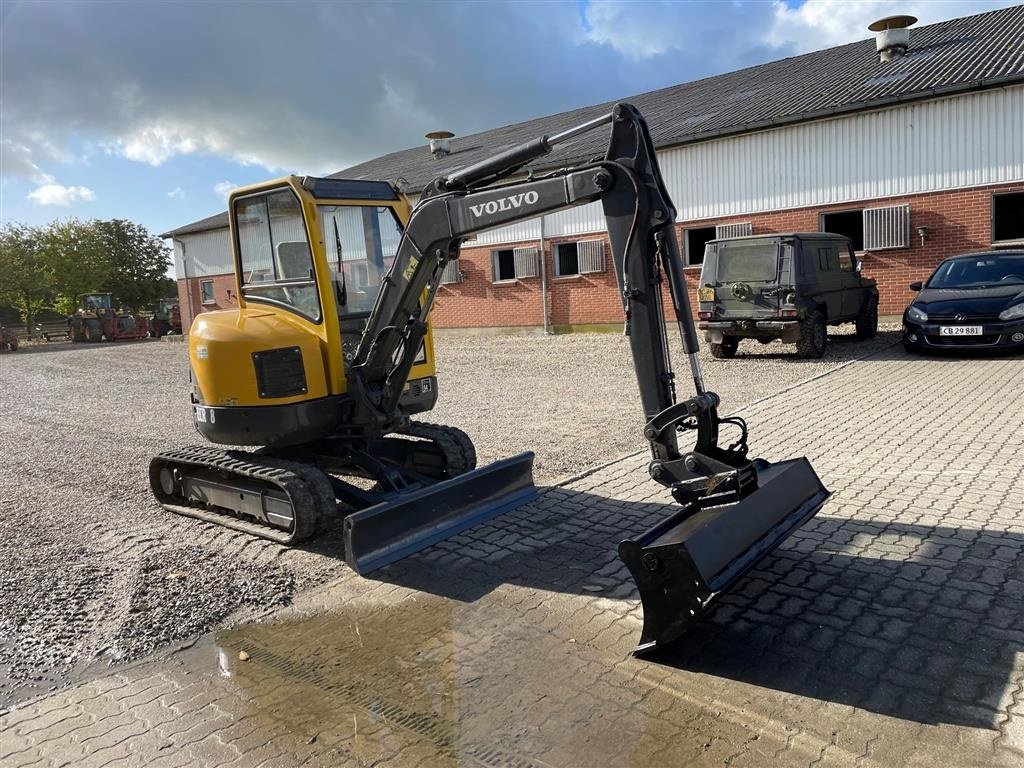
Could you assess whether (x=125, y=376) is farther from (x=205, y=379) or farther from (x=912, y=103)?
(x=912, y=103)

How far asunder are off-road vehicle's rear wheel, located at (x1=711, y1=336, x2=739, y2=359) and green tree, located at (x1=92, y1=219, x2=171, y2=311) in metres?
45.7

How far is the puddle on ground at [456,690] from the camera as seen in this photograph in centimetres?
306

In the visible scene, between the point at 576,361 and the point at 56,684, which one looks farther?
the point at 576,361

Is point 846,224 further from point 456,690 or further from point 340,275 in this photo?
point 456,690

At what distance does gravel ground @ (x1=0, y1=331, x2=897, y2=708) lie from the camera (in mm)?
4426

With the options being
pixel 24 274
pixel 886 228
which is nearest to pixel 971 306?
pixel 886 228

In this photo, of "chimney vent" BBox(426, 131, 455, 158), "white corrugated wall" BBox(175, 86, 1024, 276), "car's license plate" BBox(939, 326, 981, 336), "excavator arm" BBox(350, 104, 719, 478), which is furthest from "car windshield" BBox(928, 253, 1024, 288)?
"chimney vent" BBox(426, 131, 455, 158)

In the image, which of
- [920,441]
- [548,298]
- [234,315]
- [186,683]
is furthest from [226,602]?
[548,298]

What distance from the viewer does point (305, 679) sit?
3713mm

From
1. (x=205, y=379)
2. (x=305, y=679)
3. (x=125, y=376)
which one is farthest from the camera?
(x=125, y=376)

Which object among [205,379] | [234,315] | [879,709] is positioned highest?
[234,315]

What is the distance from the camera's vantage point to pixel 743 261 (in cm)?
1328

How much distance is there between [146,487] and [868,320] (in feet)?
44.7

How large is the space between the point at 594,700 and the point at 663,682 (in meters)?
0.35
